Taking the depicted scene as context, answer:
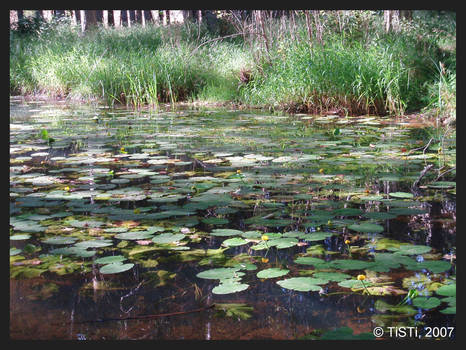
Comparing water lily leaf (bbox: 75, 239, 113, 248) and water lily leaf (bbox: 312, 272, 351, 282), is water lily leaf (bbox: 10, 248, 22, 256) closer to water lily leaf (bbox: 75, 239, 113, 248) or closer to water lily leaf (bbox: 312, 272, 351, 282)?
water lily leaf (bbox: 75, 239, 113, 248)

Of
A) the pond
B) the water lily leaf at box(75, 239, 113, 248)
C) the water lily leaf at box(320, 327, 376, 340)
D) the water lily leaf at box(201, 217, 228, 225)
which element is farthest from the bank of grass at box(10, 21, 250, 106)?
the water lily leaf at box(320, 327, 376, 340)

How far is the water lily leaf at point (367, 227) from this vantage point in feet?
6.81

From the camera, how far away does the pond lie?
1.43 metres

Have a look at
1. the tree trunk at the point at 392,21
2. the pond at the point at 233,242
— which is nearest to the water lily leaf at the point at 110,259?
the pond at the point at 233,242

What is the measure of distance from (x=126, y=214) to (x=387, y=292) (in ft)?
4.26

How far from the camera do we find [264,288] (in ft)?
5.29

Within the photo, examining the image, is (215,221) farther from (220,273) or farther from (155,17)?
(155,17)

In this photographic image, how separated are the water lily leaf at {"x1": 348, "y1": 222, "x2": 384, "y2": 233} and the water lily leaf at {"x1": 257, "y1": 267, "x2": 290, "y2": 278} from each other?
54 centimetres

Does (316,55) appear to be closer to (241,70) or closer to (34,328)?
(241,70)

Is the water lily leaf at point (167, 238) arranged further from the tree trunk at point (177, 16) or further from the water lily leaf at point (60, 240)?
the tree trunk at point (177, 16)

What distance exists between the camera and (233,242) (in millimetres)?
1979

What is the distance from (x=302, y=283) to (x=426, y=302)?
368mm

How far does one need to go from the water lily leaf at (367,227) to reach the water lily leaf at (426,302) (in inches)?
24.0

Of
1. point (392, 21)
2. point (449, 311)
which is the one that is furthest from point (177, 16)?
point (449, 311)
